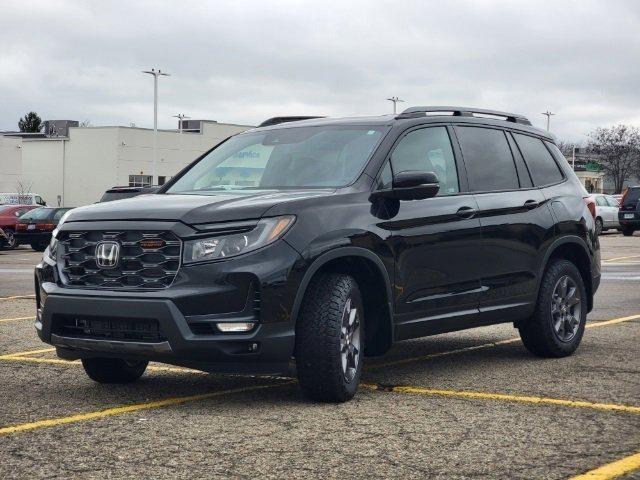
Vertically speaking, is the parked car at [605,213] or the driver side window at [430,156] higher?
the driver side window at [430,156]

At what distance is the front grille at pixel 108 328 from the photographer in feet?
20.5

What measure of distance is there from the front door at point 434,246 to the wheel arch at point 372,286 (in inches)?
4.0

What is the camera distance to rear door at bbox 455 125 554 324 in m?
8.04

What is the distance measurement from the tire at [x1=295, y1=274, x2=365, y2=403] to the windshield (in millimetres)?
823

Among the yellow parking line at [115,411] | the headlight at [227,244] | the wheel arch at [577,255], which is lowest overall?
the yellow parking line at [115,411]

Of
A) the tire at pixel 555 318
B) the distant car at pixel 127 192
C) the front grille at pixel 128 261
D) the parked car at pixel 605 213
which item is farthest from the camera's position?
the parked car at pixel 605 213

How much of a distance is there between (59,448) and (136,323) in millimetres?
1042

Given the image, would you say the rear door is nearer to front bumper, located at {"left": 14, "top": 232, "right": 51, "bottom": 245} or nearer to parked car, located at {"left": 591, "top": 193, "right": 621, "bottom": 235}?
front bumper, located at {"left": 14, "top": 232, "right": 51, "bottom": 245}

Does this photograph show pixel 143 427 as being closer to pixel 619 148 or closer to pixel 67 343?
pixel 67 343

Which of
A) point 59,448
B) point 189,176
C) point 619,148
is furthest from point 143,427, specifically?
point 619,148

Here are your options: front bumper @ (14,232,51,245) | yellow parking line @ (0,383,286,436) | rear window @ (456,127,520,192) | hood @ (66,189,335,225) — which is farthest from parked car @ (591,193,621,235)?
hood @ (66,189,335,225)

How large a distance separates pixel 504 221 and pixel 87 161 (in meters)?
66.5

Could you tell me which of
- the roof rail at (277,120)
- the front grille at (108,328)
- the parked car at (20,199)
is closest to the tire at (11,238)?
the parked car at (20,199)

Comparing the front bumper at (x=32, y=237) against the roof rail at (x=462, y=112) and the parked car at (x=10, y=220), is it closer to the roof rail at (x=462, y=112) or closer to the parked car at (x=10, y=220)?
the parked car at (x=10, y=220)
